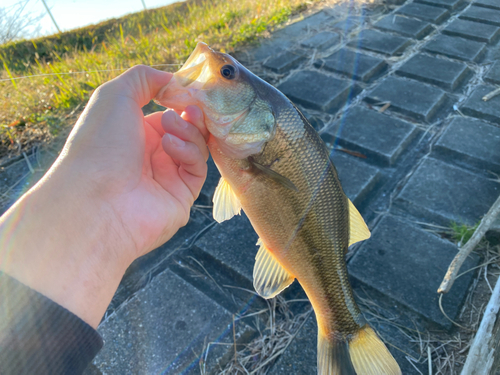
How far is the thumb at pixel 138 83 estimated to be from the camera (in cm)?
165

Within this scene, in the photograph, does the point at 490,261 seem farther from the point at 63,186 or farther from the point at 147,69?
the point at 63,186

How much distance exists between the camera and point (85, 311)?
4.54 feet

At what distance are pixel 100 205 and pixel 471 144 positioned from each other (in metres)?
3.26

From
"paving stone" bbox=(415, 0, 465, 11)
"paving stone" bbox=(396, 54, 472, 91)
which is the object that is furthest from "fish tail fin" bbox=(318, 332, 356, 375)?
"paving stone" bbox=(415, 0, 465, 11)

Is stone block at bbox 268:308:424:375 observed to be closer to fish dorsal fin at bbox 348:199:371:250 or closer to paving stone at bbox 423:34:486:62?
fish dorsal fin at bbox 348:199:371:250

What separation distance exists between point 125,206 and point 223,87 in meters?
0.76

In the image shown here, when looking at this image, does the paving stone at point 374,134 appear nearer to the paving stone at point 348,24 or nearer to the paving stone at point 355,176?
the paving stone at point 355,176

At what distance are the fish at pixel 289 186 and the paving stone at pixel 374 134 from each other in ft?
5.32

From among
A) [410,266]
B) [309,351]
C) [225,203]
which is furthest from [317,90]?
[309,351]

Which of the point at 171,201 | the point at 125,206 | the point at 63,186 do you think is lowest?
the point at 171,201

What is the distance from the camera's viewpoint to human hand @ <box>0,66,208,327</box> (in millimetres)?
1344

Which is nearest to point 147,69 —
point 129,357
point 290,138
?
point 290,138

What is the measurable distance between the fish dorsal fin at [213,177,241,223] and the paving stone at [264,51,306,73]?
113 inches

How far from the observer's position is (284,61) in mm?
4391
